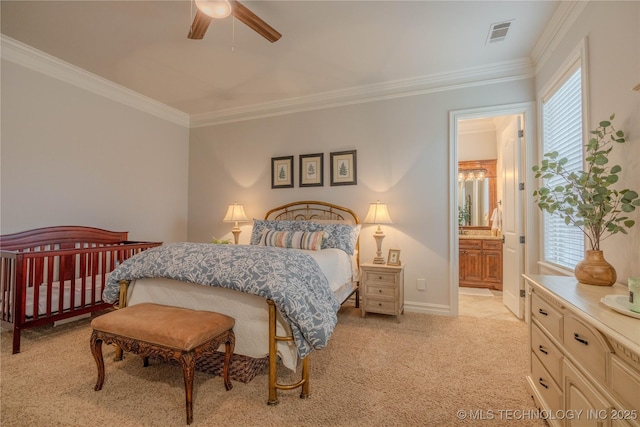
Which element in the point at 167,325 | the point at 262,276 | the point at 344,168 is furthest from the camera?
the point at 344,168

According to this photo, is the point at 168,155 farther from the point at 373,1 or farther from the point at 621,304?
the point at 621,304

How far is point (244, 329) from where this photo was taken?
6.29 ft

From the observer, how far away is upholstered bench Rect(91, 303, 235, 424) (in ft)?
5.14

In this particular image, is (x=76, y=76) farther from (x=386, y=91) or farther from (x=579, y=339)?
(x=579, y=339)

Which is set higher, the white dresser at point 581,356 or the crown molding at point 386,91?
the crown molding at point 386,91

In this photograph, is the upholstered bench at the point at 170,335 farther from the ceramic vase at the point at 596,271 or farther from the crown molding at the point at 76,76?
the crown molding at the point at 76,76

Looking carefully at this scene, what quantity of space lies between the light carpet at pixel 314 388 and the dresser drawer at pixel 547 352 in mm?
353

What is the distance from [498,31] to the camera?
2.65m

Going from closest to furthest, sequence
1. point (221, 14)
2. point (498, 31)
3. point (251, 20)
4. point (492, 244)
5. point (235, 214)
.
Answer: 1. point (221, 14)
2. point (251, 20)
3. point (498, 31)
4. point (235, 214)
5. point (492, 244)

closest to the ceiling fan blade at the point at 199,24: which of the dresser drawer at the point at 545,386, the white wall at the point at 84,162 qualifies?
the white wall at the point at 84,162

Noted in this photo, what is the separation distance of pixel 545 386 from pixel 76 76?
5.19m

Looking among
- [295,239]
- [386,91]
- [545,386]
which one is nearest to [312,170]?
[295,239]

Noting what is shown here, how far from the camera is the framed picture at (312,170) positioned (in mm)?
4051

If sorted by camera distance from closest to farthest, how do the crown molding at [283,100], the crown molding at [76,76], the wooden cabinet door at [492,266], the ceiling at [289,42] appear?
the ceiling at [289,42] < the crown molding at [76,76] < the crown molding at [283,100] < the wooden cabinet door at [492,266]
